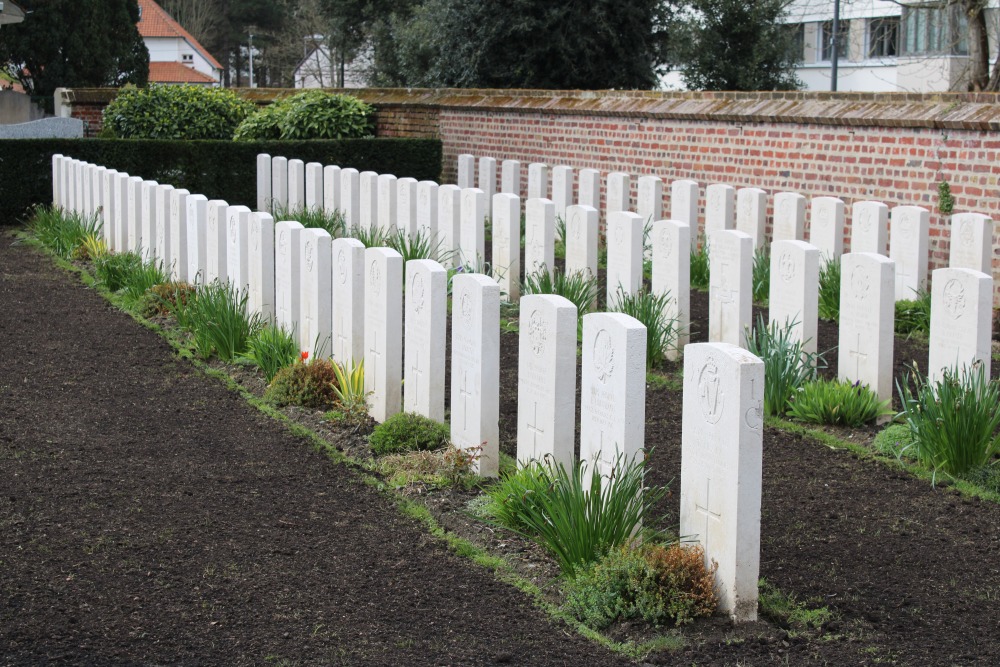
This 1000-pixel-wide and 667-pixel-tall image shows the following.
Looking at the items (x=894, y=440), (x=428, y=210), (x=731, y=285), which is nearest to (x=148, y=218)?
(x=428, y=210)

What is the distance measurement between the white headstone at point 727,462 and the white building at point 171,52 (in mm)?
55876

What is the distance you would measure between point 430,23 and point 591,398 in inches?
895

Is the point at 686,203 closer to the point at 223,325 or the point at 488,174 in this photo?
the point at 488,174

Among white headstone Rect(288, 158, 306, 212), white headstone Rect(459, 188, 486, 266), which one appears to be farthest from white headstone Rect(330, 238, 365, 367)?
white headstone Rect(288, 158, 306, 212)

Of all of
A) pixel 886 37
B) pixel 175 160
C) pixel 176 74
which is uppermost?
pixel 176 74

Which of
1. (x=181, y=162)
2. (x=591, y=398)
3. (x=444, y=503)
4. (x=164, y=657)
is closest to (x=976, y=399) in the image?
(x=591, y=398)

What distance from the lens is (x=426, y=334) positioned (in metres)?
6.30

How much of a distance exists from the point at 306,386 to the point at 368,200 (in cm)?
555

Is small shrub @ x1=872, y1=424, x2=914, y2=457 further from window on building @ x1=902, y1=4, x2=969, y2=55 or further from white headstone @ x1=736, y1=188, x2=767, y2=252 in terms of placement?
window on building @ x1=902, y1=4, x2=969, y2=55

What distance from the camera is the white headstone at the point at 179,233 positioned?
10008mm

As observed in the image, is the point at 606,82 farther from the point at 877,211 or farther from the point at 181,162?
the point at 877,211

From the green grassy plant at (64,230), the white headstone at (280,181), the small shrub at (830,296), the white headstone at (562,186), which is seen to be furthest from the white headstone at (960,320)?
the white headstone at (280,181)

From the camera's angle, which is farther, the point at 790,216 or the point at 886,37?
the point at 886,37

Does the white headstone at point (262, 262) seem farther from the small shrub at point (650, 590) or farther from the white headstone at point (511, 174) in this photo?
the white headstone at point (511, 174)
